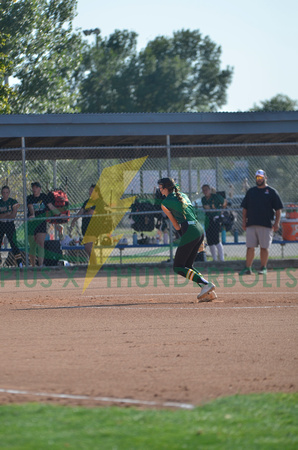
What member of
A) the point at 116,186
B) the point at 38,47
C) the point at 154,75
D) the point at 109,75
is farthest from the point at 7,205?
the point at 154,75

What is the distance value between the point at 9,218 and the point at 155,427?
462 inches

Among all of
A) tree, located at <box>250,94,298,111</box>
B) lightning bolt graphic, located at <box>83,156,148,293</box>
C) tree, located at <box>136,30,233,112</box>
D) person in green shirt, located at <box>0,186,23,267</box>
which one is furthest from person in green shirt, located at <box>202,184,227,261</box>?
tree, located at <box>250,94,298,111</box>

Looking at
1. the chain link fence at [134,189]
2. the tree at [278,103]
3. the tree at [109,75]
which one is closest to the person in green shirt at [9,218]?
the chain link fence at [134,189]

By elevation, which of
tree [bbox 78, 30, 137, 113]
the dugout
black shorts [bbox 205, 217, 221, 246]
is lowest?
black shorts [bbox 205, 217, 221, 246]

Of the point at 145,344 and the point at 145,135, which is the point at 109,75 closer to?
the point at 145,135

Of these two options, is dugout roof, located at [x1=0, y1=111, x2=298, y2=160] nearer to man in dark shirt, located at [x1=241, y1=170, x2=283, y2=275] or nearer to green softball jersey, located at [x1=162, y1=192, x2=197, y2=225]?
man in dark shirt, located at [x1=241, y1=170, x2=283, y2=275]

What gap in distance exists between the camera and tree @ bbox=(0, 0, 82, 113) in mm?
31812

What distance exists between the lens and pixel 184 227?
1016cm

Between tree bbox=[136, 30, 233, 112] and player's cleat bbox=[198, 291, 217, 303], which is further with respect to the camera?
tree bbox=[136, 30, 233, 112]

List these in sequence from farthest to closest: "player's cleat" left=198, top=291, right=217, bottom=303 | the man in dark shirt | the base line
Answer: the man in dark shirt → "player's cleat" left=198, top=291, right=217, bottom=303 → the base line

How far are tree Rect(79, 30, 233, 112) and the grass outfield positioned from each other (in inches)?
2327

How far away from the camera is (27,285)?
13461mm

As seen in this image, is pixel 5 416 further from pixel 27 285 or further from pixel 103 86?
pixel 103 86

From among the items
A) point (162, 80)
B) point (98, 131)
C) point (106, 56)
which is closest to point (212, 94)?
point (162, 80)
